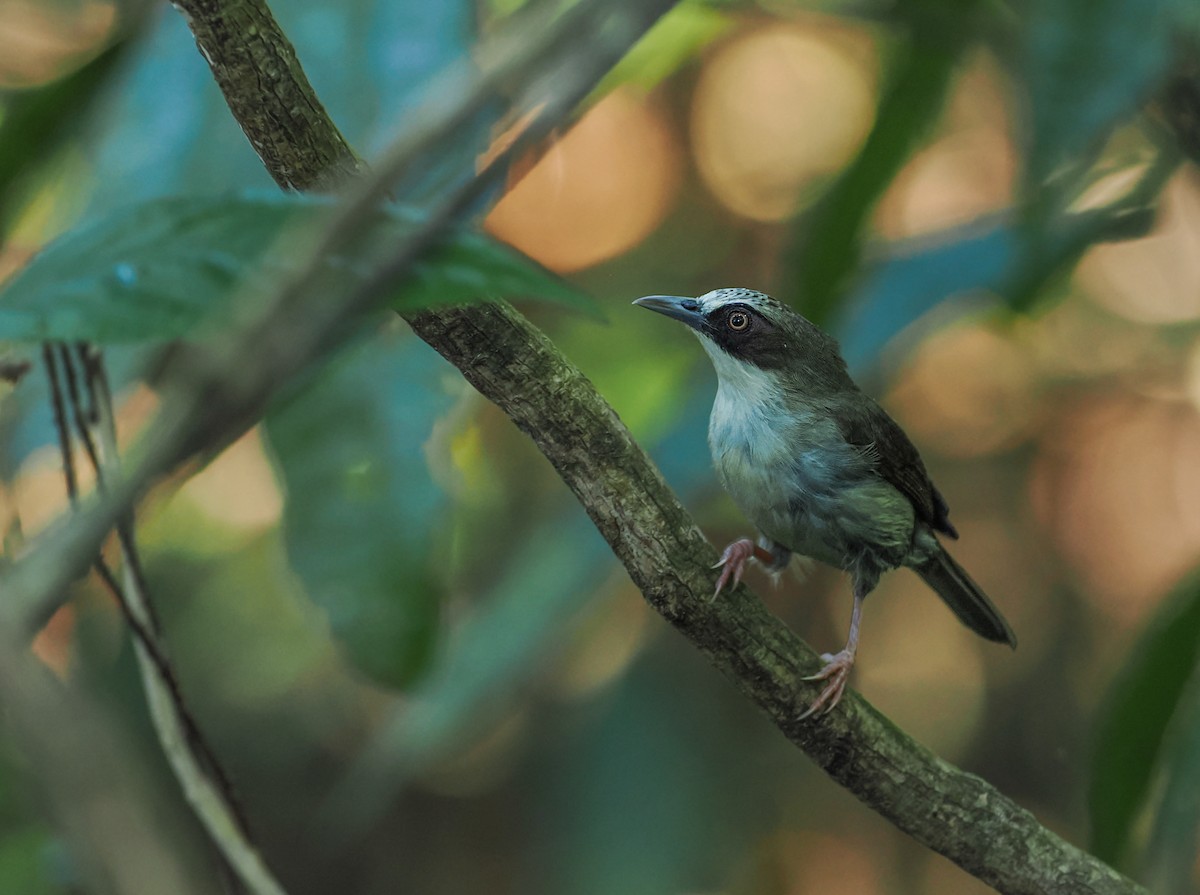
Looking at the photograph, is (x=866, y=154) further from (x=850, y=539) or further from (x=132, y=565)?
(x=132, y=565)

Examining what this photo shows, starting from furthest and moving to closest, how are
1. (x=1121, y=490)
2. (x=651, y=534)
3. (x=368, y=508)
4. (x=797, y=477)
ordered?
(x=1121, y=490) < (x=797, y=477) < (x=651, y=534) < (x=368, y=508)

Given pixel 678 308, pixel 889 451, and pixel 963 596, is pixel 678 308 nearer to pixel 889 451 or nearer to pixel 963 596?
pixel 889 451

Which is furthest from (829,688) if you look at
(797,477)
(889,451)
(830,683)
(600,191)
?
(600,191)

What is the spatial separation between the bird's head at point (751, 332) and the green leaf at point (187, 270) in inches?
114

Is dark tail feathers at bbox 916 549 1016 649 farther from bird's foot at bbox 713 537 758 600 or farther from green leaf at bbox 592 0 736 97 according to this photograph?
green leaf at bbox 592 0 736 97

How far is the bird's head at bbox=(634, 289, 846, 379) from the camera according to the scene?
3736 millimetres

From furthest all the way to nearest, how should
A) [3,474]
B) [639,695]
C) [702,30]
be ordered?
1. [639,695]
2. [702,30]
3. [3,474]

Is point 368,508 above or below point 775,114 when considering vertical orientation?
above

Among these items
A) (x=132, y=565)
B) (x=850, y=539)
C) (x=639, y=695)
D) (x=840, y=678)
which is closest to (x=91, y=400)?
(x=132, y=565)

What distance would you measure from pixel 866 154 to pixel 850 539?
122 centimetres

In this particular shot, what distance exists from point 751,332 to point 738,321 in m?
0.05

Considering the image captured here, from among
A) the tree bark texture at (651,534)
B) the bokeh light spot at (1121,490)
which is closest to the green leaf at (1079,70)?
the tree bark texture at (651,534)

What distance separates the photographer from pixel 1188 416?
657 centimetres

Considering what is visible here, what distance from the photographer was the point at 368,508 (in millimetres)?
2102
